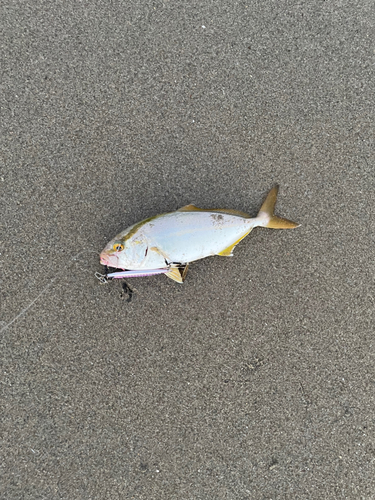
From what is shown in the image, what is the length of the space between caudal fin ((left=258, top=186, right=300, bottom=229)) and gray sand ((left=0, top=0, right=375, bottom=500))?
0.49 ft

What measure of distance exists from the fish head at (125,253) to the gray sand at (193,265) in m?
0.27

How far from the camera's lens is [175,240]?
1.98m

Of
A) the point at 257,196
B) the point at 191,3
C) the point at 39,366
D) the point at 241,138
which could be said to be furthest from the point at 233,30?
the point at 39,366

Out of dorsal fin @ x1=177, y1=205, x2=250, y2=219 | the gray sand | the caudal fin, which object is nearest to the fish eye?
the gray sand

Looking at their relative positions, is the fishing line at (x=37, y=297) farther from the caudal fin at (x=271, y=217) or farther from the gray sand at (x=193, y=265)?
the caudal fin at (x=271, y=217)

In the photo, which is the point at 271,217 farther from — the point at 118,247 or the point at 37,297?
the point at 37,297

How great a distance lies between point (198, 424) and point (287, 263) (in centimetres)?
137

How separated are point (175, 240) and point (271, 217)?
2.39 feet

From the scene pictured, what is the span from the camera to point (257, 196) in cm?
231

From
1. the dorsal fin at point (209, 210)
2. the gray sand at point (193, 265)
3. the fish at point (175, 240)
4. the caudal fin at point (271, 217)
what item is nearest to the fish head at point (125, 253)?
the fish at point (175, 240)

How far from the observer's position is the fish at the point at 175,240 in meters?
1.96

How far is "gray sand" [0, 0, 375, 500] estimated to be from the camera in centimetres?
216

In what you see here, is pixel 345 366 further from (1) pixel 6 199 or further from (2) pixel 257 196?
Answer: (1) pixel 6 199

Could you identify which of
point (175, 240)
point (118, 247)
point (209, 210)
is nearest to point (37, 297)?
point (118, 247)
